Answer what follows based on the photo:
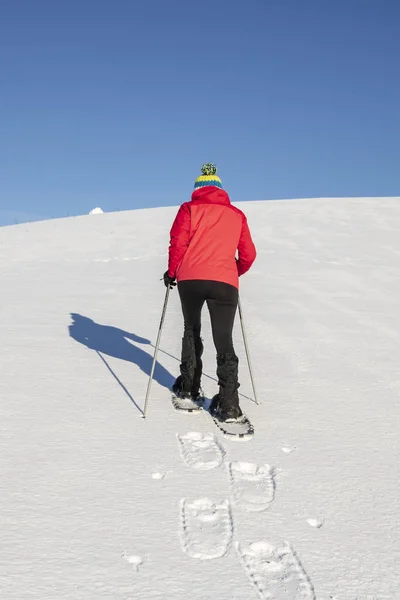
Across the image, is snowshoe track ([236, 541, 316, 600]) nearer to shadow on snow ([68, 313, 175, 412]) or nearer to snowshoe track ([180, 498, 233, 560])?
snowshoe track ([180, 498, 233, 560])

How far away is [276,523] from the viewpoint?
8.92ft

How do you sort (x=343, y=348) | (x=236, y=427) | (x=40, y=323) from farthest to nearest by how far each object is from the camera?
(x=40, y=323), (x=343, y=348), (x=236, y=427)

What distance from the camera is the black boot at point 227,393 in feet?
13.5

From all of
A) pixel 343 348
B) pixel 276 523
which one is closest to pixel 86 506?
pixel 276 523

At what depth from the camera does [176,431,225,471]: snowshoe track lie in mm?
3358

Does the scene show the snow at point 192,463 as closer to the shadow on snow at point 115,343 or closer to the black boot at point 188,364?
the shadow on snow at point 115,343

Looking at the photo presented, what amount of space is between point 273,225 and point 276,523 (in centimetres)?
1573

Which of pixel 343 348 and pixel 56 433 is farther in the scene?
pixel 343 348

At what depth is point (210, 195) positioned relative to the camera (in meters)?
4.21

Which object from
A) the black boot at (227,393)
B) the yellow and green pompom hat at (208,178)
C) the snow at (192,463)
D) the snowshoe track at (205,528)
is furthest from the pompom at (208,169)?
the snowshoe track at (205,528)

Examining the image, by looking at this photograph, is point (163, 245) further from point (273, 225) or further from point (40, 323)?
point (40, 323)

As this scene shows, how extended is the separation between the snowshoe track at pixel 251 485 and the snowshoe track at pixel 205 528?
0.13 m

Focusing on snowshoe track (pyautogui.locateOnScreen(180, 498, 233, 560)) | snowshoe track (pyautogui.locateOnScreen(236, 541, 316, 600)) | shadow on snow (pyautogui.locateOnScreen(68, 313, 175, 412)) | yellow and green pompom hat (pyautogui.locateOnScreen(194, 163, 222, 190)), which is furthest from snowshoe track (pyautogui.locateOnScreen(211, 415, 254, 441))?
yellow and green pompom hat (pyautogui.locateOnScreen(194, 163, 222, 190))

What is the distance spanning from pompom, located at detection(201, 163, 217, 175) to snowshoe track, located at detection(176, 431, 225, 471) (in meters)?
2.10
